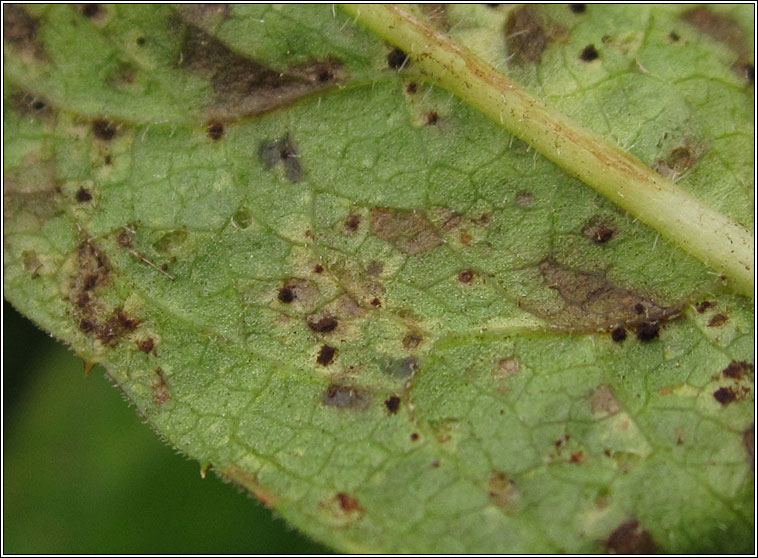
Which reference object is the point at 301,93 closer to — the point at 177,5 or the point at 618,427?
the point at 177,5

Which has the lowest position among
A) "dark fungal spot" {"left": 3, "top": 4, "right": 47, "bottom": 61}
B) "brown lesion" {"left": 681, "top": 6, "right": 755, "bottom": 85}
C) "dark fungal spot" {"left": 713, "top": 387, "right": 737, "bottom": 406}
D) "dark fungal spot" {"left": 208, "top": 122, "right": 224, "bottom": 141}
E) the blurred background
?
the blurred background

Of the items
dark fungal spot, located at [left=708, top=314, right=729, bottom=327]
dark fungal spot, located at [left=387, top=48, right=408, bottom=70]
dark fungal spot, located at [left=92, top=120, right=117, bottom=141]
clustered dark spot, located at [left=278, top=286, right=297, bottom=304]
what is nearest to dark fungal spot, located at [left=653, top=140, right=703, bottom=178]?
dark fungal spot, located at [left=708, top=314, right=729, bottom=327]

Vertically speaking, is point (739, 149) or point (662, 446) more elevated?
point (739, 149)

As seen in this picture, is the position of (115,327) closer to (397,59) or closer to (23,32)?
(23,32)

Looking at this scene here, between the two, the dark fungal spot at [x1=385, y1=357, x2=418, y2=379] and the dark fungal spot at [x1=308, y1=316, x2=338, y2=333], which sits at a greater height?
the dark fungal spot at [x1=385, y1=357, x2=418, y2=379]

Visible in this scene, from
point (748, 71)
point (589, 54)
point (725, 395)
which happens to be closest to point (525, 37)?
point (589, 54)

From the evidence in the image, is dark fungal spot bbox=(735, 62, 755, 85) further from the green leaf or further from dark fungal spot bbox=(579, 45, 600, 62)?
dark fungal spot bbox=(579, 45, 600, 62)

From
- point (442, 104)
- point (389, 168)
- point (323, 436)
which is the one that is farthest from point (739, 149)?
point (323, 436)

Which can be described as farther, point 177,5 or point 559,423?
point 177,5
